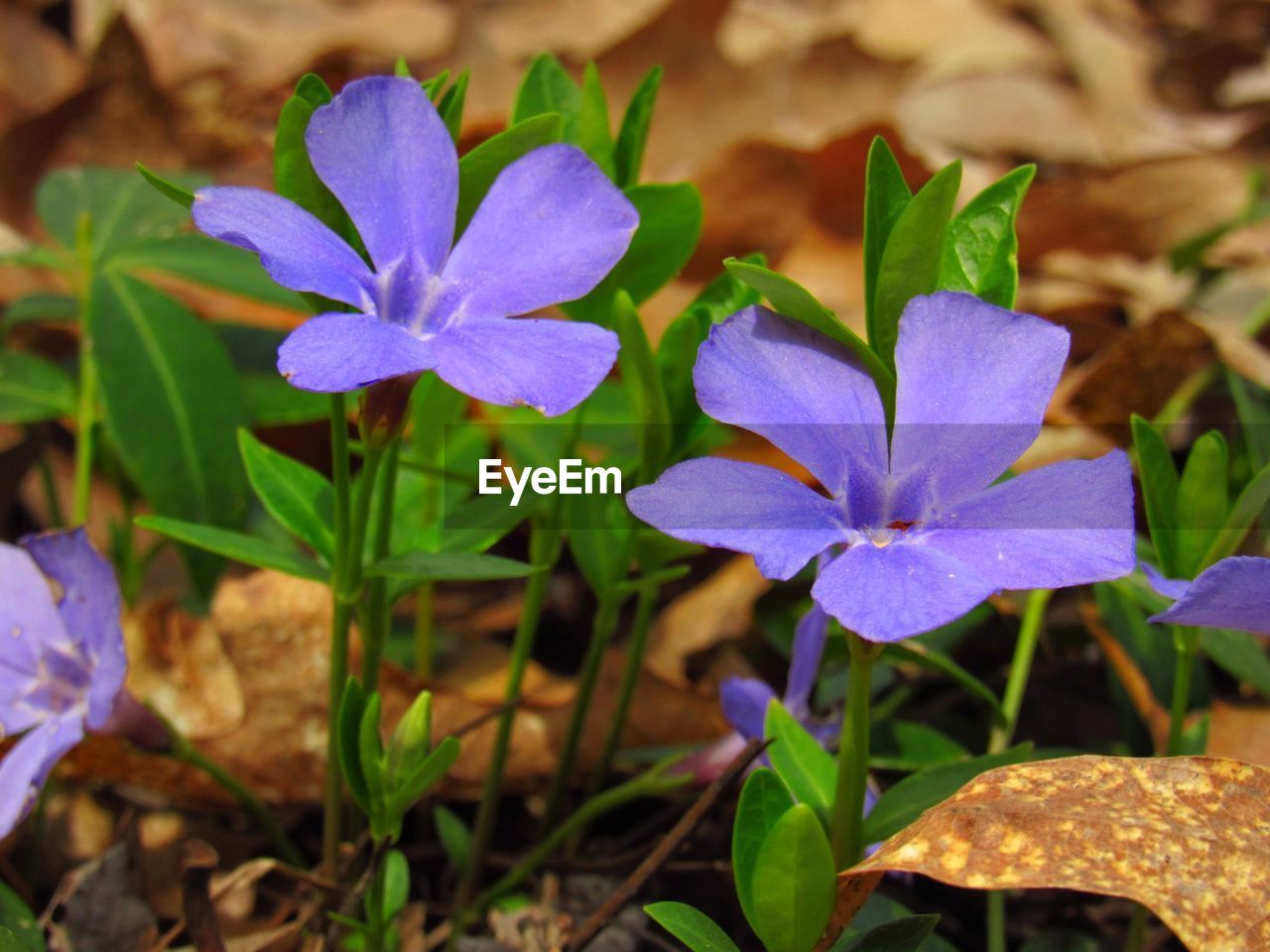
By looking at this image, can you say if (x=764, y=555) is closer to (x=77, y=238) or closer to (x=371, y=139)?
(x=371, y=139)

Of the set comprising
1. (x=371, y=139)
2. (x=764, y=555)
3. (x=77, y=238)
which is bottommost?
(x=764, y=555)

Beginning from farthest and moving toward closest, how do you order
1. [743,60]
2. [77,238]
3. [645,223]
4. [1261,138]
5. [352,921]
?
[743,60], [1261,138], [77,238], [645,223], [352,921]

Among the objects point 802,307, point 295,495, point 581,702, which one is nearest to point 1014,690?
point 581,702

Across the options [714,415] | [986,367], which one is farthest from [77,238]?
[986,367]

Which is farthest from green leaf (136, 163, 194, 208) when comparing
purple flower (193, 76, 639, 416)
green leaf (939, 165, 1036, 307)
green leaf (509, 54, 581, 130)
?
green leaf (939, 165, 1036, 307)

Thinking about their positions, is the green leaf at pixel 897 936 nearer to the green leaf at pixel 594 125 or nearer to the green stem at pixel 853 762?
the green stem at pixel 853 762

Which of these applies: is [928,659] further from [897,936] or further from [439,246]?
[439,246]

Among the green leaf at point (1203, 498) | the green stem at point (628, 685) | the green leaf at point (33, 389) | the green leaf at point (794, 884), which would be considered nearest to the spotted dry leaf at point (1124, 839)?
the green leaf at point (794, 884)

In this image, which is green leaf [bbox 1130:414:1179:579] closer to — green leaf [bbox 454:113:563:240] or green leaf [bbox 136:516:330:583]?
green leaf [bbox 454:113:563:240]
